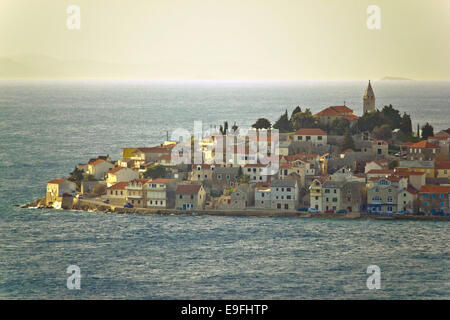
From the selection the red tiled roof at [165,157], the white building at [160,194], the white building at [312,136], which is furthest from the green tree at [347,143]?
the white building at [160,194]

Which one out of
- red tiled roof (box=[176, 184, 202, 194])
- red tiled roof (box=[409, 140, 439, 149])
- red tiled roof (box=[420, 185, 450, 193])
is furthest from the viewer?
red tiled roof (box=[409, 140, 439, 149])

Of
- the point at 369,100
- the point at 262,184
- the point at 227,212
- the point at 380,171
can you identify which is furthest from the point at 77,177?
the point at 369,100

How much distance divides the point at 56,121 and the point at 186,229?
41029 mm

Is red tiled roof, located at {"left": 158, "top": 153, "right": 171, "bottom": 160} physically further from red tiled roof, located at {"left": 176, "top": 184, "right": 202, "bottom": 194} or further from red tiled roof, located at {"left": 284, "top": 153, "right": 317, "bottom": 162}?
red tiled roof, located at {"left": 284, "top": 153, "right": 317, "bottom": 162}

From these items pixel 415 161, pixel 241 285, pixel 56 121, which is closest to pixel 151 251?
pixel 241 285

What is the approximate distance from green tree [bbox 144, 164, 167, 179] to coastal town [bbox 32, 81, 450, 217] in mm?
31

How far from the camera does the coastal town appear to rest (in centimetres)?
2864

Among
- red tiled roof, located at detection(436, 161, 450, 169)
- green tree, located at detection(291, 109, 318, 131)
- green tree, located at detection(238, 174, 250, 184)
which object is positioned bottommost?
green tree, located at detection(238, 174, 250, 184)

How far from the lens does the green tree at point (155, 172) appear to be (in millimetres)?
30886

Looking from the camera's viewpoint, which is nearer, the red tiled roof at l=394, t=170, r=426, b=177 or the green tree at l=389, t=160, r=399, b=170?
the red tiled roof at l=394, t=170, r=426, b=177

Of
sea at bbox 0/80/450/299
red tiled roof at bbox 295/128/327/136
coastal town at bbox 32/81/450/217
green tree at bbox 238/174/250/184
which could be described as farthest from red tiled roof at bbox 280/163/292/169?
red tiled roof at bbox 295/128/327/136

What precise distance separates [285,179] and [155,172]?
3853 mm

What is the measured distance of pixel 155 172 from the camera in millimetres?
30938
